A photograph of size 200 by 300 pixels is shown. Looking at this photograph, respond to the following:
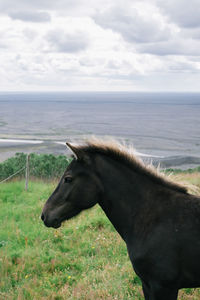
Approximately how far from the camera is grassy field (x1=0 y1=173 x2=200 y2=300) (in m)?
6.00

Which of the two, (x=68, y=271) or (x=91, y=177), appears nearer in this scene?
(x=91, y=177)

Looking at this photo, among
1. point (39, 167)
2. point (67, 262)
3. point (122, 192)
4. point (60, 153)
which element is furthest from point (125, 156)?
point (60, 153)

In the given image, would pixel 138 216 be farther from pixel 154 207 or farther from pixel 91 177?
pixel 91 177

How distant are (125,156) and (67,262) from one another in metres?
3.85

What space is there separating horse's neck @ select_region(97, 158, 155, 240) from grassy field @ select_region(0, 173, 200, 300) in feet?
2.43

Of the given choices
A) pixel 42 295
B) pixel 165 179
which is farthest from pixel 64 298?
pixel 165 179

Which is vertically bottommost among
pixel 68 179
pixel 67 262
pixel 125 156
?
pixel 67 262

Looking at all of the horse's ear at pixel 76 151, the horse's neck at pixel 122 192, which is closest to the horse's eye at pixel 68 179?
the horse's ear at pixel 76 151

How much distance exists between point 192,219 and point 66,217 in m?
1.62

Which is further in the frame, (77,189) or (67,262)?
(67,262)

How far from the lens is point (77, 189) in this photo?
14.1ft

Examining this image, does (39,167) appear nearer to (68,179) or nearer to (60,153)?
(68,179)

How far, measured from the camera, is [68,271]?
703 cm

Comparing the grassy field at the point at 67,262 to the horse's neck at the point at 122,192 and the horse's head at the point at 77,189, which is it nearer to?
the horse's neck at the point at 122,192
